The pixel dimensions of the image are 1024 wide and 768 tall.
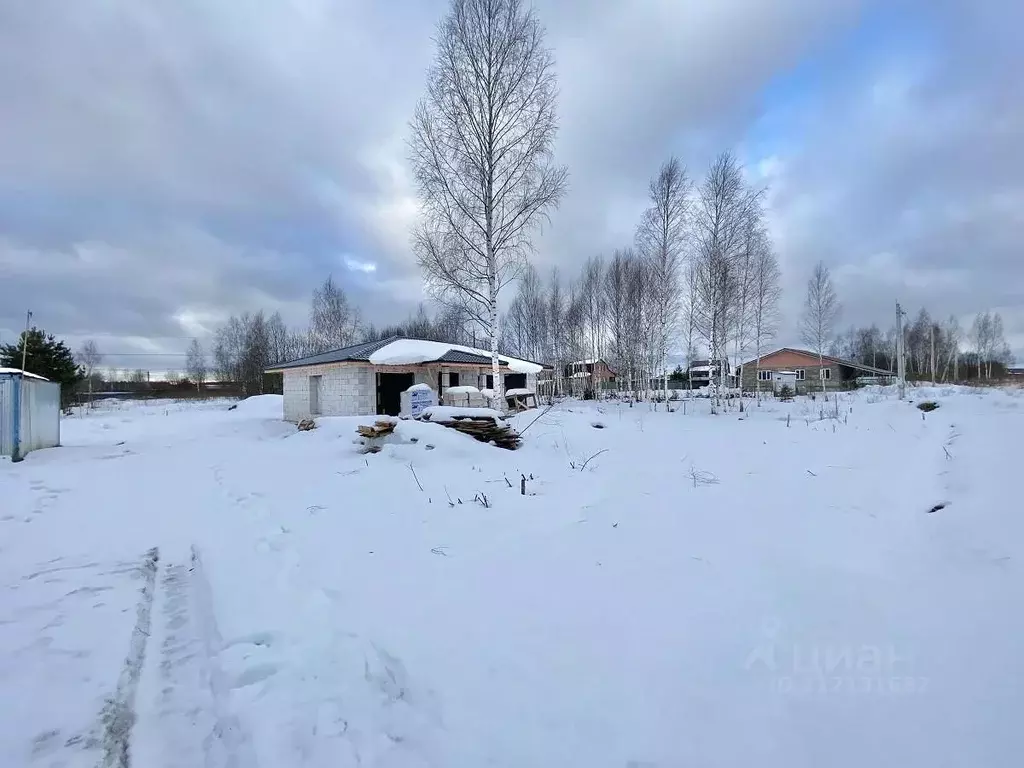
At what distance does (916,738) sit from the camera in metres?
1.77

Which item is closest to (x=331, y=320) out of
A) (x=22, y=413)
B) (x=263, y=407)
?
(x=263, y=407)

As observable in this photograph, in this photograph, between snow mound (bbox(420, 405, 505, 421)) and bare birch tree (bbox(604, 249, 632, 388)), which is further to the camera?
bare birch tree (bbox(604, 249, 632, 388))

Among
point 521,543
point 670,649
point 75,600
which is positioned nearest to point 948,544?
point 670,649

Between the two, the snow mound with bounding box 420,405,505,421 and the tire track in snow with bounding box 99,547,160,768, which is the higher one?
the snow mound with bounding box 420,405,505,421

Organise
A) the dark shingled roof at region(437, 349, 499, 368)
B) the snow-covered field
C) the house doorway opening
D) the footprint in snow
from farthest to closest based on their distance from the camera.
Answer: the house doorway opening < the dark shingled roof at region(437, 349, 499, 368) < the footprint in snow < the snow-covered field

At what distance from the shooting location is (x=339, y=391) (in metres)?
16.9

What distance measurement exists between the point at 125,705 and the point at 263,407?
27.6 meters

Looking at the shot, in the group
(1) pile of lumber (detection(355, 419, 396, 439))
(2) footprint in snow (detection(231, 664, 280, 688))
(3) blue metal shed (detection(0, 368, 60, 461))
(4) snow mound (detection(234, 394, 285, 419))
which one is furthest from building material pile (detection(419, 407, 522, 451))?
(4) snow mound (detection(234, 394, 285, 419))

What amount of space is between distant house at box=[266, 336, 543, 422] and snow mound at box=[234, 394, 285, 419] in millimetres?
5794

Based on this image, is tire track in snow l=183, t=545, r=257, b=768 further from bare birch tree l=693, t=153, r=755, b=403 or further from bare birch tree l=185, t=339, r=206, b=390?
bare birch tree l=185, t=339, r=206, b=390

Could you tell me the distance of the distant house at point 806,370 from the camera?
4069 cm

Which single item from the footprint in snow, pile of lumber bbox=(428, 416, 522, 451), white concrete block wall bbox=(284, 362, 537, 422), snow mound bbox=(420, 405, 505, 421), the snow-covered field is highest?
white concrete block wall bbox=(284, 362, 537, 422)

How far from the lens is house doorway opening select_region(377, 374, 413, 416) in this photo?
17297mm

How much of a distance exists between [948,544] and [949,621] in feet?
3.57
